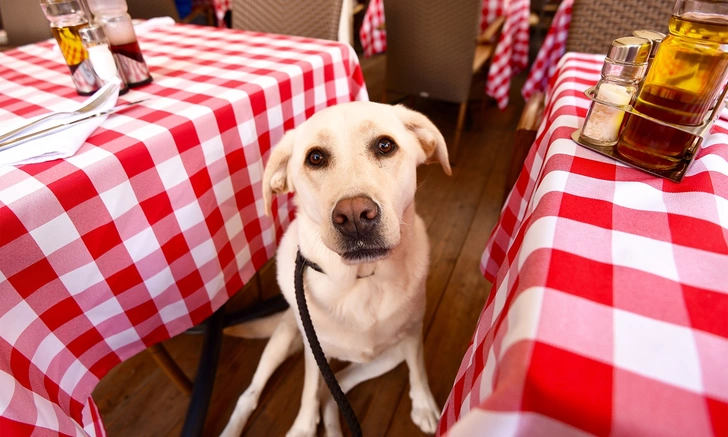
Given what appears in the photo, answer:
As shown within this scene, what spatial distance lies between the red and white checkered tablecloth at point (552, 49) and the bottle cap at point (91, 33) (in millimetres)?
1943

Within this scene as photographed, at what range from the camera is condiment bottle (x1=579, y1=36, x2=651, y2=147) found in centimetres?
55

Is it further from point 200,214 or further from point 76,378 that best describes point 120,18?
point 76,378

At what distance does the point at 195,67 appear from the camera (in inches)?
42.9

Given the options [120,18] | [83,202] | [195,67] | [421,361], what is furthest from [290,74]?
[421,361]

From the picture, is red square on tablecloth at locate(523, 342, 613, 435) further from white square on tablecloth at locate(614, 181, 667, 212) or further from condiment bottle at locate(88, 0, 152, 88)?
condiment bottle at locate(88, 0, 152, 88)

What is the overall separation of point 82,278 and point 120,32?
66cm

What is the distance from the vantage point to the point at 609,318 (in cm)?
32

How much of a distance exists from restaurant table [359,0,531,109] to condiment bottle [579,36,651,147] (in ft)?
6.56

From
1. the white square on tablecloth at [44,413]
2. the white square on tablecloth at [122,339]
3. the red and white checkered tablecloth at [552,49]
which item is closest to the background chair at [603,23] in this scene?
the red and white checkered tablecloth at [552,49]

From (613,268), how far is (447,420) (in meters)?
0.30

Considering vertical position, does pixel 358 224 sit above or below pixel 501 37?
above

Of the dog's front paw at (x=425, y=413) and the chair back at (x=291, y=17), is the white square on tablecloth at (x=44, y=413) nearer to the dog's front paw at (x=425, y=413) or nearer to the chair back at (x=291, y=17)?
the dog's front paw at (x=425, y=413)

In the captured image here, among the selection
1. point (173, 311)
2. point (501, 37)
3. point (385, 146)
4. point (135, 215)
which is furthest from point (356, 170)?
point (501, 37)

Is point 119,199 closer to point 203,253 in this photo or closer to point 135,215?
point 135,215
